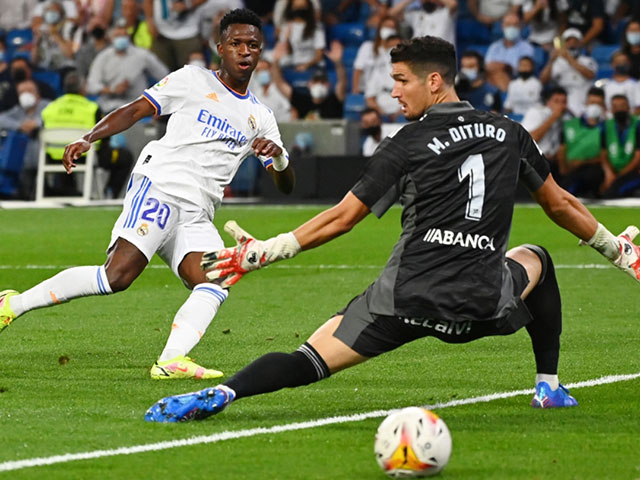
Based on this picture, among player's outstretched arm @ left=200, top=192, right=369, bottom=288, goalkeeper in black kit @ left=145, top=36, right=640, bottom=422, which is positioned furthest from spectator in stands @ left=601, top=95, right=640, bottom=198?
player's outstretched arm @ left=200, top=192, right=369, bottom=288

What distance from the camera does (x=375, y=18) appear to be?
83.3 feet

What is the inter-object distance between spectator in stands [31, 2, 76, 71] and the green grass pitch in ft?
42.8

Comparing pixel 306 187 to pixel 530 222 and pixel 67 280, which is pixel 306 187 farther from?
pixel 67 280

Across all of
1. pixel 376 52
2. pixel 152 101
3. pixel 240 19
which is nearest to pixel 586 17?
pixel 376 52

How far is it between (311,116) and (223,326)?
13928 mm

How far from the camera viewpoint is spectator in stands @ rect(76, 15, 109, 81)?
2512 cm

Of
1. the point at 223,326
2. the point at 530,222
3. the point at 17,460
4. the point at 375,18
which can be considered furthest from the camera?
the point at 375,18

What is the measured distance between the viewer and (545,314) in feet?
20.8

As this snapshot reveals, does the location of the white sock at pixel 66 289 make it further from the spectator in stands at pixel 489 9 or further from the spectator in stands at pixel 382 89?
the spectator in stands at pixel 489 9

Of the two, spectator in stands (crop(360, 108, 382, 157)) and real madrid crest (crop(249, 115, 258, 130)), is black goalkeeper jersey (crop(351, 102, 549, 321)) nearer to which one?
real madrid crest (crop(249, 115, 258, 130))

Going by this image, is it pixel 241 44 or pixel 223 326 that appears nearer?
pixel 241 44

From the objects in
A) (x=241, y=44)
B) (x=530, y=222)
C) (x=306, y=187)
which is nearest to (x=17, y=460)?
(x=241, y=44)

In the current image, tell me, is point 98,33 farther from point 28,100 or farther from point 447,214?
point 447,214

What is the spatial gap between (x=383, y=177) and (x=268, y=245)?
0.60 m
